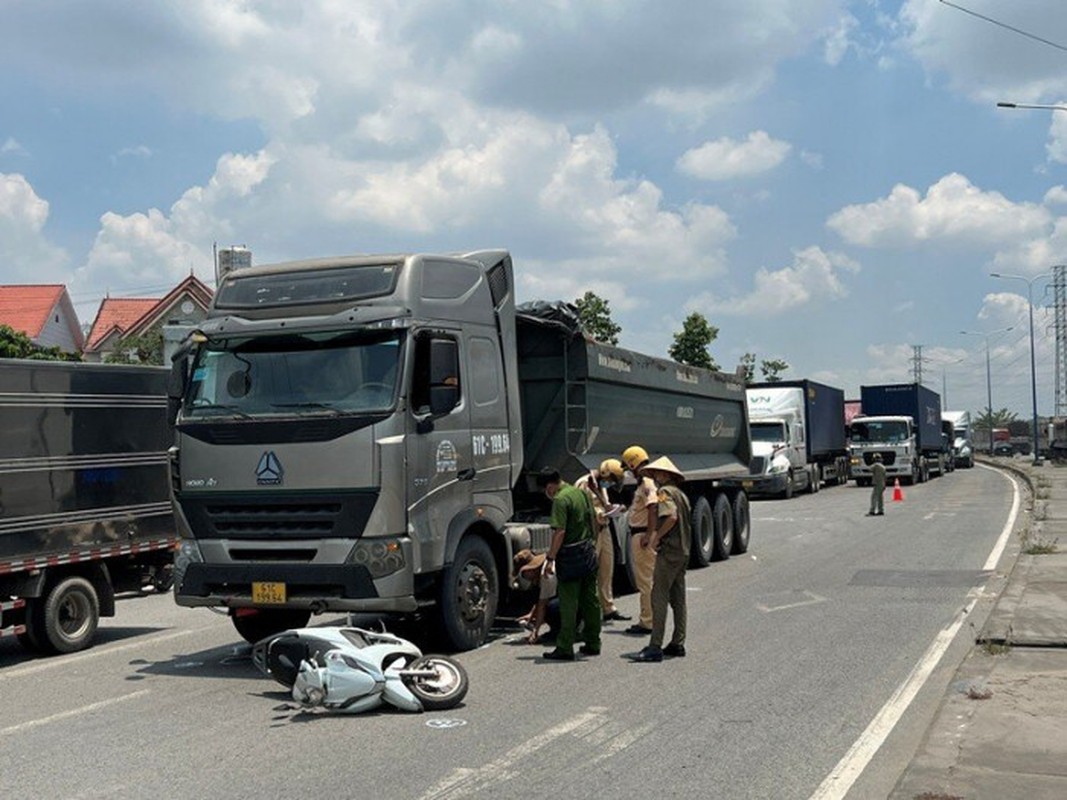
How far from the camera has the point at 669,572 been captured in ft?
33.5

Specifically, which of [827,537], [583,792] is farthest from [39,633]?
[827,537]

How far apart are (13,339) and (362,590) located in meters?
33.8

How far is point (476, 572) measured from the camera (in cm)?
1071

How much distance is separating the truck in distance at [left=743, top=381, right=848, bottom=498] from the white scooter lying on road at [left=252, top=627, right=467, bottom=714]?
26.5 metres

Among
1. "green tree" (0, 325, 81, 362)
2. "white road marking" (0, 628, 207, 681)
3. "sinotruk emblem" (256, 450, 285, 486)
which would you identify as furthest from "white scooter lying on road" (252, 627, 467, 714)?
"green tree" (0, 325, 81, 362)

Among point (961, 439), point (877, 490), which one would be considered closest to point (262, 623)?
point (877, 490)

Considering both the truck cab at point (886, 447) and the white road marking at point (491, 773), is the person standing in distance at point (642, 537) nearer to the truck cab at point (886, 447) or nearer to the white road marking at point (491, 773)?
the white road marking at point (491, 773)

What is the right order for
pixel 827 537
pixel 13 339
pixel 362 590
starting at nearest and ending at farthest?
1. pixel 362 590
2. pixel 827 537
3. pixel 13 339

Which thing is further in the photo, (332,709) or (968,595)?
(968,595)

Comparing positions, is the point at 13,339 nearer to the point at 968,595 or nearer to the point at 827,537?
the point at 827,537

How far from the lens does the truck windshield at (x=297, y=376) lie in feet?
31.8

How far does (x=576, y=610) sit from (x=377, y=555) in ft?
6.13

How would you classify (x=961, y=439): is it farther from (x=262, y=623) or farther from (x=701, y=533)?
(x=262, y=623)

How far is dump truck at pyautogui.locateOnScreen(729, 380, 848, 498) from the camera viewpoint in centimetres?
3719
